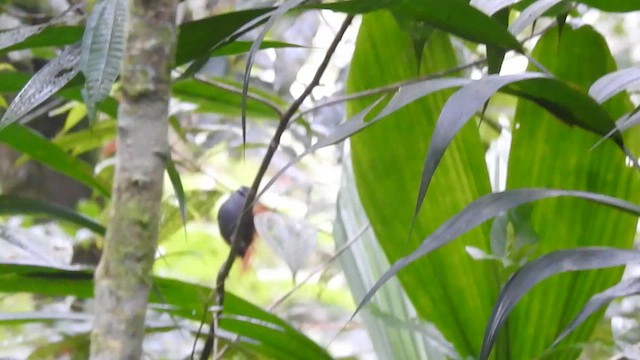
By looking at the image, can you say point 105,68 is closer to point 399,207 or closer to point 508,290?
point 508,290

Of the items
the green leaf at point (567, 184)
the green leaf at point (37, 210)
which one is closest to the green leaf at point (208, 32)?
the green leaf at point (37, 210)

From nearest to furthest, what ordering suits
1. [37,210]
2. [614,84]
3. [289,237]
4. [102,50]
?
[102,50] < [614,84] < [37,210] < [289,237]

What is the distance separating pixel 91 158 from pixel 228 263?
0.81 meters

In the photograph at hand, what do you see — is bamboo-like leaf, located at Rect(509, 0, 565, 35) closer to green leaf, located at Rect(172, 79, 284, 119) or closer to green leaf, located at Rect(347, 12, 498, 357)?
green leaf, located at Rect(347, 12, 498, 357)

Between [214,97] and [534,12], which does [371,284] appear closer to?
[214,97]

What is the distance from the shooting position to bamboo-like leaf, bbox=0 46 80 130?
1.12 feet

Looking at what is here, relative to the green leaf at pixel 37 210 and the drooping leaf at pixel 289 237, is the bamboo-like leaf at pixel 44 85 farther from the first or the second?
the drooping leaf at pixel 289 237

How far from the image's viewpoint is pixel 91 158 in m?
1.30

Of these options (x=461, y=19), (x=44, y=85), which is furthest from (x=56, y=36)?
(x=461, y=19)

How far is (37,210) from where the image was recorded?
0.54m

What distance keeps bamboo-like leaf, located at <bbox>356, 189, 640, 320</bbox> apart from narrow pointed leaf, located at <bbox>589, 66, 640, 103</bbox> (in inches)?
2.5

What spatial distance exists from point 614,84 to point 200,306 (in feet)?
1.13

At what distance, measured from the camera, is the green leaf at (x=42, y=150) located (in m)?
0.54

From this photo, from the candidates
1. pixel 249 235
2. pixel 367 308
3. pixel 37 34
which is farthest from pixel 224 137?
pixel 37 34
